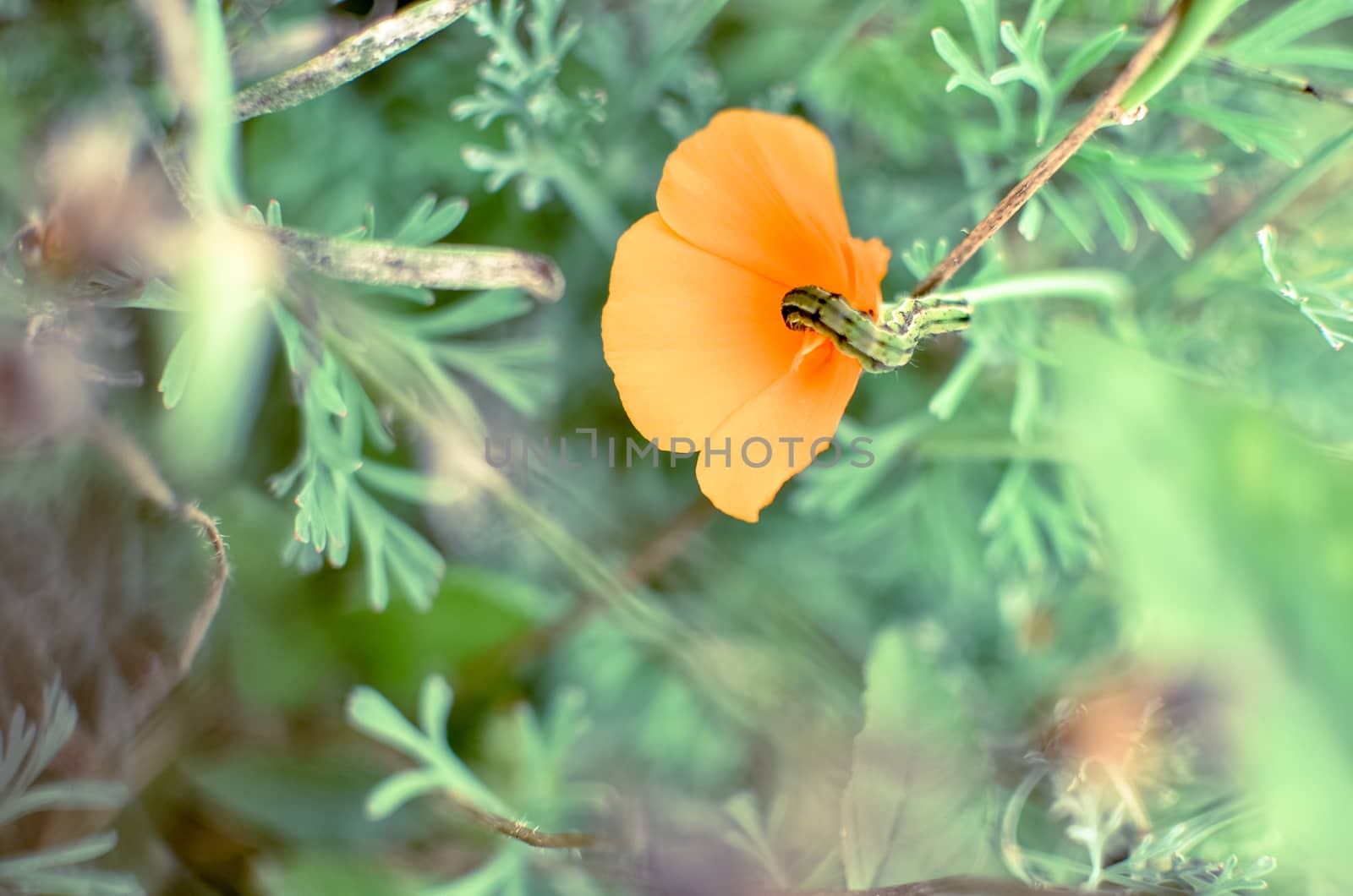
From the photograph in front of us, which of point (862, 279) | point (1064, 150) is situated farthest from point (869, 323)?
point (1064, 150)

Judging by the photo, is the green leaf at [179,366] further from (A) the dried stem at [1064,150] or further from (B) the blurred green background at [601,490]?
(A) the dried stem at [1064,150]

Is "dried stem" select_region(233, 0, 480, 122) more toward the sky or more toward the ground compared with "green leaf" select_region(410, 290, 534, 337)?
more toward the sky

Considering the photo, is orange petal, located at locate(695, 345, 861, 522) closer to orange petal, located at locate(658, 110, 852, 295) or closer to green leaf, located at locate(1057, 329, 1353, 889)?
orange petal, located at locate(658, 110, 852, 295)

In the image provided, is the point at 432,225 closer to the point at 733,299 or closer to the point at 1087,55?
the point at 733,299

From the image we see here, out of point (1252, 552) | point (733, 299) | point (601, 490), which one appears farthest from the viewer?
point (601, 490)

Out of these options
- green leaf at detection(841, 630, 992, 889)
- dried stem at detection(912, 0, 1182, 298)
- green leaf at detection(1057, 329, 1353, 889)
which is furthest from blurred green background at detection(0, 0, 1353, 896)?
green leaf at detection(1057, 329, 1353, 889)
